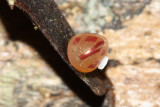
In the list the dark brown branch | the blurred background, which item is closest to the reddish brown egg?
the dark brown branch

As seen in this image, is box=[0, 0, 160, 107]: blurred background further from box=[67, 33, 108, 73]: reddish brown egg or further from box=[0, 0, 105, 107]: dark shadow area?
box=[67, 33, 108, 73]: reddish brown egg

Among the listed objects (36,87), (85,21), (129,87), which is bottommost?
(129,87)

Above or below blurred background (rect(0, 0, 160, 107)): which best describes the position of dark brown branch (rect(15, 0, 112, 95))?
above

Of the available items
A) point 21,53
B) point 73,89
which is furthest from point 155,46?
point 21,53

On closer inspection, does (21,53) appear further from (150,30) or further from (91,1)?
(150,30)

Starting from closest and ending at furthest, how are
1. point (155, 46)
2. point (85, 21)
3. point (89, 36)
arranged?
point (89, 36), point (155, 46), point (85, 21)

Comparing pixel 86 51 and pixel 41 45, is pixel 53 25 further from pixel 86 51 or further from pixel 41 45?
pixel 41 45
